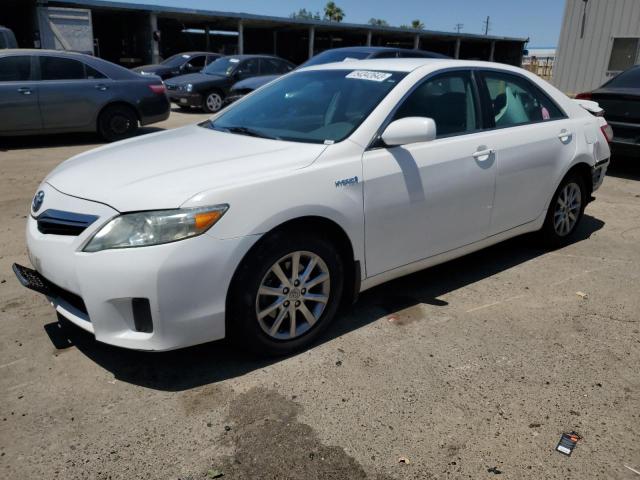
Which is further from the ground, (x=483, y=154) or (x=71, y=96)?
(x=483, y=154)

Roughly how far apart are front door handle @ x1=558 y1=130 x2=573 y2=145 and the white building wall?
46.9 ft

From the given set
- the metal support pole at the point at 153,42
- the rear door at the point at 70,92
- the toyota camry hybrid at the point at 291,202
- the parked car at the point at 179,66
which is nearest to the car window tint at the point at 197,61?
the parked car at the point at 179,66

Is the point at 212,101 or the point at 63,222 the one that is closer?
the point at 63,222

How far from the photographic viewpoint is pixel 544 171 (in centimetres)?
430

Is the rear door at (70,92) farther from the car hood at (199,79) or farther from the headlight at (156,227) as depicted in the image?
the headlight at (156,227)

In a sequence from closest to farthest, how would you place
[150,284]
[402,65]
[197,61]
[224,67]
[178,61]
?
[150,284] < [402,65] < [224,67] < [178,61] < [197,61]

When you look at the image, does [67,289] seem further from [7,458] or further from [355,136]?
[355,136]

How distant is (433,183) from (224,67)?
40.3 ft

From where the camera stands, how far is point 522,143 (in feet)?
13.4

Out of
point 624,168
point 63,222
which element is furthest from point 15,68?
point 624,168

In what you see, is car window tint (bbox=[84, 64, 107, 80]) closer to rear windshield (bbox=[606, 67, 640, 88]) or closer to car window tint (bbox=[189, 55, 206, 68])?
rear windshield (bbox=[606, 67, 640, 88])

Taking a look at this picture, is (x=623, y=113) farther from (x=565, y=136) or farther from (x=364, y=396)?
(x=364, y=396)

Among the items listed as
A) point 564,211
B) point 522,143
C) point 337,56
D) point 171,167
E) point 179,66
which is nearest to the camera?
point 171,167

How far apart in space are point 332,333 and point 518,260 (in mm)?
2093
